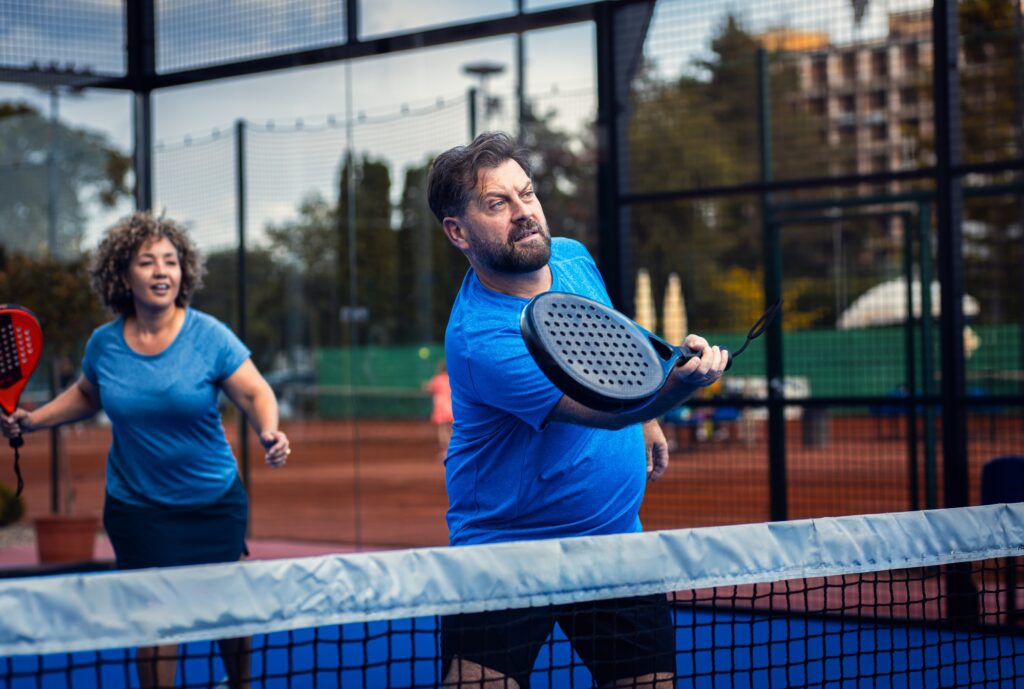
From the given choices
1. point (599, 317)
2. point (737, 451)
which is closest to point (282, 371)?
point (737, 451)

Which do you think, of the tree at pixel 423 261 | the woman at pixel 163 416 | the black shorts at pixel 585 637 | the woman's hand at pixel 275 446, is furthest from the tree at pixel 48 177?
the black shorts at pixel 585 637

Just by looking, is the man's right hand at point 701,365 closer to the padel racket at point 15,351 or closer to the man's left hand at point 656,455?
the man's left hand at point 656,455

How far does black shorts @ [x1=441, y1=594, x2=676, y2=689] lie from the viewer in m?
2.44

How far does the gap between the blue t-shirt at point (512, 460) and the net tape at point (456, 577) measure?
0.83 feet

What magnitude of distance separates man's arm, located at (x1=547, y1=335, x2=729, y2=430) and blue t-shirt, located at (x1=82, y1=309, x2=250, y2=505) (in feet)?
6.14

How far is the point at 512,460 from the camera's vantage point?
251 centimetres

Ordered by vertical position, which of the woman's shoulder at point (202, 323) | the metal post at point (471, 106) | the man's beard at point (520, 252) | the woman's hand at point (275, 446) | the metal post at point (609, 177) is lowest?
the woman's hand at point (275, 446)

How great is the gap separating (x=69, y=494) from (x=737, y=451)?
16.1ft

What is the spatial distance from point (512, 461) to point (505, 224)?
47cm

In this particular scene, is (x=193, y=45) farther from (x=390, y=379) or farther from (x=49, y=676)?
(x=390, y=379)

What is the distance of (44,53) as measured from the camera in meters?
6.23

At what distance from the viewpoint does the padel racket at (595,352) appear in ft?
6.91

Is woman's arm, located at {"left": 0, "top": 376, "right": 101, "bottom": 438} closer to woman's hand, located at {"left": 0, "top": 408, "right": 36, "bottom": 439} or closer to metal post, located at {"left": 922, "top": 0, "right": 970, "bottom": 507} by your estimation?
woman's hand, located at {"left": 0, "top": 408, "right": 36, "bottom": 439}

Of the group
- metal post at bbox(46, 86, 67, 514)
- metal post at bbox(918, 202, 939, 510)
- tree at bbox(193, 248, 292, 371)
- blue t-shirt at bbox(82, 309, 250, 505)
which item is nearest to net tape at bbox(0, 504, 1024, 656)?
blue t-shirt at bbox(82, 309, 250, 505)
